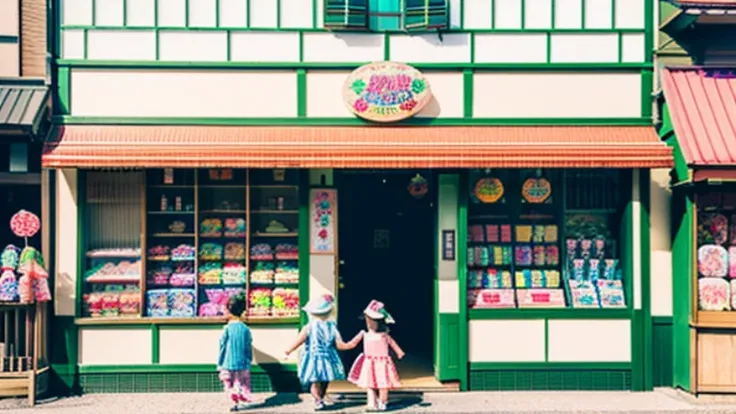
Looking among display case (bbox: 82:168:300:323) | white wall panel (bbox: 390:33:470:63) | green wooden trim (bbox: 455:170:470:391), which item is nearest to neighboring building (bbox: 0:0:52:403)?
display case (bbox: 82:168:300:323)

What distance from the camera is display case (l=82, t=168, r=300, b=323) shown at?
11406 mm

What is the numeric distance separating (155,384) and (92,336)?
42.6 inches

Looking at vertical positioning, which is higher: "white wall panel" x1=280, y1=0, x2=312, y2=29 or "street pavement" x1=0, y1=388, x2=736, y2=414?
"white wall panel" x1=280, y1=0, x2=312, y2=29

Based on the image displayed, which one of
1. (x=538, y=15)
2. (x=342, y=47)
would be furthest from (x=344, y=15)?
(x=538, y=15)

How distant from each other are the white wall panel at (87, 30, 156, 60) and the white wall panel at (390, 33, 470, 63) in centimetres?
345

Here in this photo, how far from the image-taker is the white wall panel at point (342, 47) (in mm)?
11430

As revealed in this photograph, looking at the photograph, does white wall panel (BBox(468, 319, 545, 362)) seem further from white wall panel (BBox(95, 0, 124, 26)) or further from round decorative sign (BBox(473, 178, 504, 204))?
white wall panel (BBox(95, 0, 124, 26))

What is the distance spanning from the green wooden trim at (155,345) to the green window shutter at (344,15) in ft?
15.8

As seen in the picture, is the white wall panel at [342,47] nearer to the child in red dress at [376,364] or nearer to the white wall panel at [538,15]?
the white wall panel at [538,15]

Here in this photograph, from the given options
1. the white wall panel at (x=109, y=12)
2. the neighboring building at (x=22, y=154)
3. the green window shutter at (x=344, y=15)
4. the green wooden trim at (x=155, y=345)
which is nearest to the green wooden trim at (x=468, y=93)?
the green window shutter at (x=344, y=15)

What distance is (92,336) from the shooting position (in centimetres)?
1113

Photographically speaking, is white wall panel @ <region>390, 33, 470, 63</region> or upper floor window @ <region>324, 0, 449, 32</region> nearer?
upper floor window @ <region>324, 0, 449, 32</region>

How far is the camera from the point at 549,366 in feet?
37.2

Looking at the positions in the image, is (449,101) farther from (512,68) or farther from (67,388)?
(67,388)
